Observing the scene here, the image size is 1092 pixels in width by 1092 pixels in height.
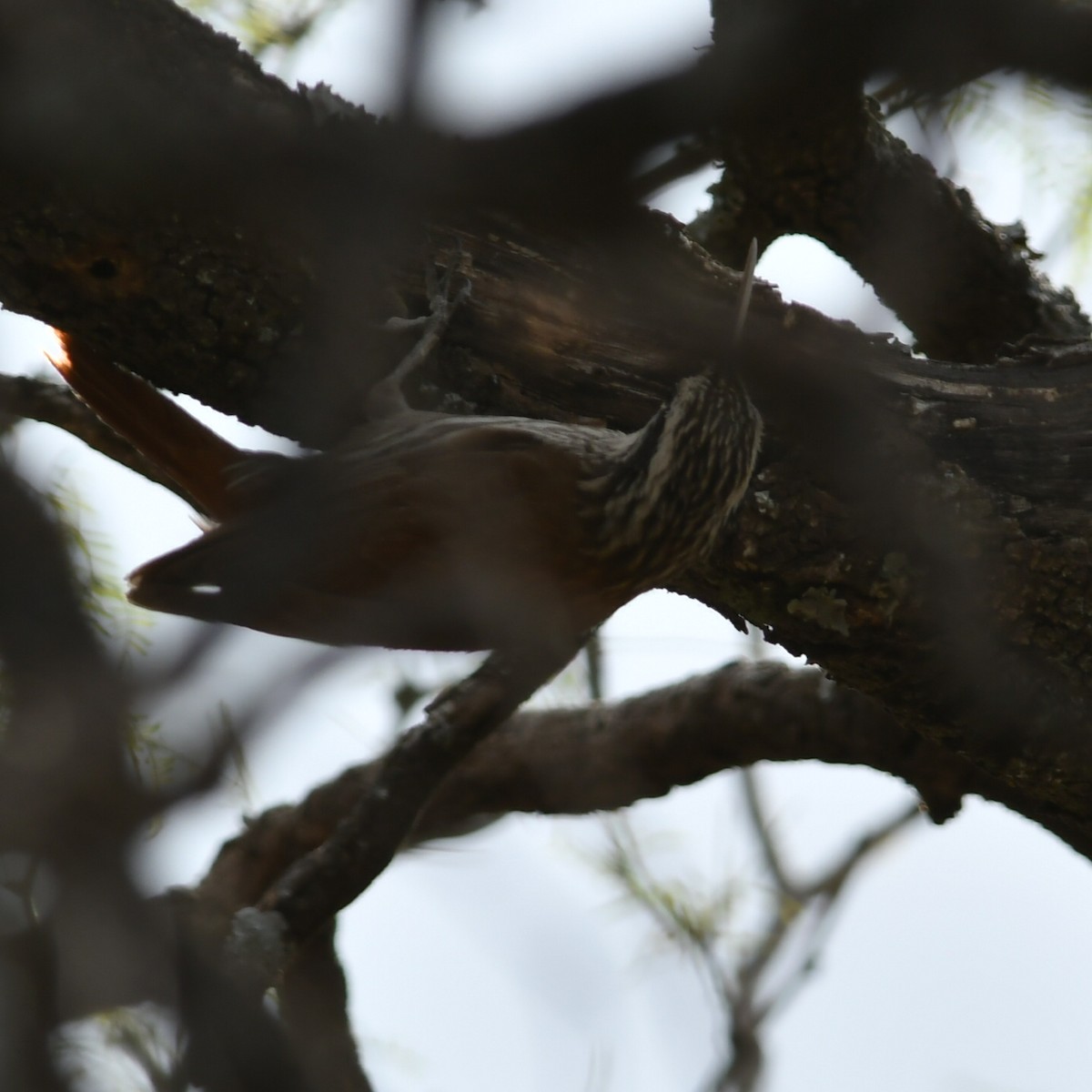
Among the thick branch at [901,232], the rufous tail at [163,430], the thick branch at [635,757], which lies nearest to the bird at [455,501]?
the rufous tail at [163,430]

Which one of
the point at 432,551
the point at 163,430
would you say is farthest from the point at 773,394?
the point at 163,430

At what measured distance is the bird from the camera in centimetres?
228

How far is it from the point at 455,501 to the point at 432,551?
0.13 meters

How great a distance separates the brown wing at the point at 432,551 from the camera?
85.8 inches

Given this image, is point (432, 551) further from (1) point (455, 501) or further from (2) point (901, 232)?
(2) point (901, 232)

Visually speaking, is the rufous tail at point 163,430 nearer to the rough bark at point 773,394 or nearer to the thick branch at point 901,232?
the rough bark at point 773,394

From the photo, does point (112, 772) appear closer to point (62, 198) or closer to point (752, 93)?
point (752, 93)

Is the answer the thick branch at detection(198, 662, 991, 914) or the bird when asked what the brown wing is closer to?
the bird

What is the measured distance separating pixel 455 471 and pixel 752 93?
1.77m

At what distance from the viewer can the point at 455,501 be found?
8.09ft

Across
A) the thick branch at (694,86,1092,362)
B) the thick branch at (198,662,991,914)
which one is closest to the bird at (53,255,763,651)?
the thick branch at (198,662,991,914)

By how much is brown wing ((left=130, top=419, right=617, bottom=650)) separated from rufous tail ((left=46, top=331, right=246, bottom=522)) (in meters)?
0.25

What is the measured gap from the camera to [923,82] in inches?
30.4

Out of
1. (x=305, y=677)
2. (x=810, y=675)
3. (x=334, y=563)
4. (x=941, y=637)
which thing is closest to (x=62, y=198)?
(x=334, y=563)
